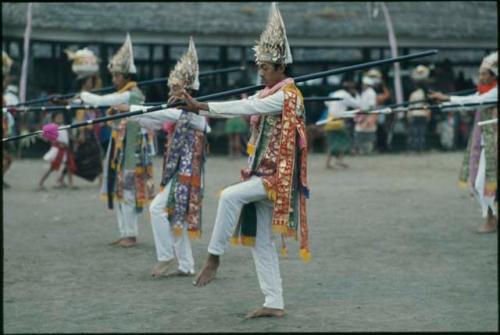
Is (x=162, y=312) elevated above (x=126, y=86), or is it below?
below

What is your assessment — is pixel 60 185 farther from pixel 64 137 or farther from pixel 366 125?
pixel 366 125

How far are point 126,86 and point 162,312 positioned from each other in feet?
10.9

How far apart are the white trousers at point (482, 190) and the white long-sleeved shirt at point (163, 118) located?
12.3ft

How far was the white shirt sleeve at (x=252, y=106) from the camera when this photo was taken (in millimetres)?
6926

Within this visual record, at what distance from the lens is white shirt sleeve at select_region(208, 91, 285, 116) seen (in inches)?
273

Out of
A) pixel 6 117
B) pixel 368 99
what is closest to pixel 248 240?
pixel 6 117

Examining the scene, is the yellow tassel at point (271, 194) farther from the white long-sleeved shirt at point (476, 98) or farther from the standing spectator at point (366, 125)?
the standing spectator at point (366, 125)

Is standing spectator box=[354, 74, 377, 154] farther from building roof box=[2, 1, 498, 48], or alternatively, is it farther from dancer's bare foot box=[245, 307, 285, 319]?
dancer's bare foot box=[245, 307, 285, 319]

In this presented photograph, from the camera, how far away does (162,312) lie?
7.24 m

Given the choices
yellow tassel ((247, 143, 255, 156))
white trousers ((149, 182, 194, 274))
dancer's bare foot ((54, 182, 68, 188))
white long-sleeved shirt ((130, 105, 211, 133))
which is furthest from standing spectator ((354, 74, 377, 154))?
yellow tassel ((247, 143, 255, 156))

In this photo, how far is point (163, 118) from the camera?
864 centimetres

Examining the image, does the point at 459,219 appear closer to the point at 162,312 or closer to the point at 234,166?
the point at 162,312

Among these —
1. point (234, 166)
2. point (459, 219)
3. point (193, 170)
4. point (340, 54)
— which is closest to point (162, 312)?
point (193, 170)

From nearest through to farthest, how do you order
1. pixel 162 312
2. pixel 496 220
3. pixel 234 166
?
pixel 162 312 → pixel 496 220 → pixel 234 166
